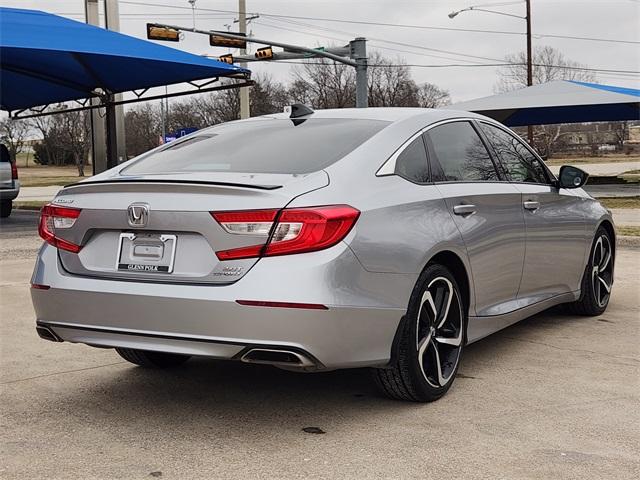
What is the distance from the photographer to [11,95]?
20406mm

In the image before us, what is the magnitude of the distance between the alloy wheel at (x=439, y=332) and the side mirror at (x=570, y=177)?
6.29ft

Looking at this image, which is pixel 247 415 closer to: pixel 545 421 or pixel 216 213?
pixel 216 213

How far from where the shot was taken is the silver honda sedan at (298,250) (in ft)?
11.6

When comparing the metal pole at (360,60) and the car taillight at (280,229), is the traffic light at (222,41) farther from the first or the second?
the car taillight at (280,229)

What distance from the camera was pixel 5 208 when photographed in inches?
776

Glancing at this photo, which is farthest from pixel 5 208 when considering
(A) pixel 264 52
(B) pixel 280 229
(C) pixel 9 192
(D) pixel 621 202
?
(B) pixel 280 229

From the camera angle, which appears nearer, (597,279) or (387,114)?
(387,114)

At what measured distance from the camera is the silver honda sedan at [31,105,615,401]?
3545 millimetres

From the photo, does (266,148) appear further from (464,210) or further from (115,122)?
(115,122)

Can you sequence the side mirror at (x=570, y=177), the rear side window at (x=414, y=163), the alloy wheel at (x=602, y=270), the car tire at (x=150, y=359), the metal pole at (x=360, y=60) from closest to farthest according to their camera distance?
the rear side window at (x=414, y=163)
the car tire at (x=150, y=359)
the side mirror at (x=570, y=177)
the alloy wheel at (x=602, y=270)
the metal pole at (x=360, y=60)

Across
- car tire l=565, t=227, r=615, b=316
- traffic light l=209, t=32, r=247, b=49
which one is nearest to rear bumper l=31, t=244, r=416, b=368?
car tire l=565, t=227, r=615, b=316

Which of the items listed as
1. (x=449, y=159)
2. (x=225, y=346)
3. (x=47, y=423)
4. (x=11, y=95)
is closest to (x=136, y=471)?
(x=225, y=346)

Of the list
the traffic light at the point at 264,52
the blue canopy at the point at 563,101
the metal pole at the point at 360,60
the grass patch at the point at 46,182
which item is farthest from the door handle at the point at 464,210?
the grass patch at the point at 46,182

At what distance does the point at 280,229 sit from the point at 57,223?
123cm
